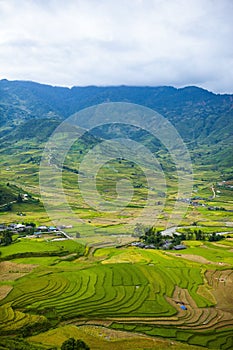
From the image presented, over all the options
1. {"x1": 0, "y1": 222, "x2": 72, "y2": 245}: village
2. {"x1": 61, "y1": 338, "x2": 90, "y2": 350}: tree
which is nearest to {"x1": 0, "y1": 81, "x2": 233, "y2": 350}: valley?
{"x1": 0, "y1": 222, "x2": 72, "y2": 245}: village

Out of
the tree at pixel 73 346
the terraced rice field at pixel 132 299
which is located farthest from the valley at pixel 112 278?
the tree at pixel 73 346

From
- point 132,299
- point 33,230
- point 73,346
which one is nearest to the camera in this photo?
point 73,346

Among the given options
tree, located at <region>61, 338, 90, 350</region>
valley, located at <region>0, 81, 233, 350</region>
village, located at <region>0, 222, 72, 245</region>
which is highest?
tree, located at <region>61, 338, 90, 350</region>

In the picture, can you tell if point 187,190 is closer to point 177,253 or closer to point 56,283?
point 177,253

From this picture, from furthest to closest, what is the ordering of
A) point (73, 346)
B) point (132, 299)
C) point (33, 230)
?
1. point (33, 230)
2. point (132, 299)
3. point (73, 346)

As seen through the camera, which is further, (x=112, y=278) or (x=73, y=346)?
(x=112, y=278)

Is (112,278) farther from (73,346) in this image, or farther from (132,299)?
(73,346)

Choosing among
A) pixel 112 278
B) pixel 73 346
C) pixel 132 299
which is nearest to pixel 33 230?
pixel 112 278

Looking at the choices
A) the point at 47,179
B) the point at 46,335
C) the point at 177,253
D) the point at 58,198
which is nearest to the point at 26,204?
the point at 58,198

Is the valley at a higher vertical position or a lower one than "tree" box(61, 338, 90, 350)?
lower

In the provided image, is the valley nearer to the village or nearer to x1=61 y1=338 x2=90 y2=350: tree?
the village
